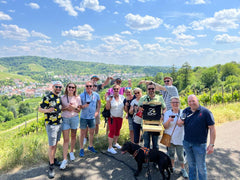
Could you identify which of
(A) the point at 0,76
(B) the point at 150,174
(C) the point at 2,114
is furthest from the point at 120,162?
(A) the point at 0,76

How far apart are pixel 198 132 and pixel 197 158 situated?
1.70ft

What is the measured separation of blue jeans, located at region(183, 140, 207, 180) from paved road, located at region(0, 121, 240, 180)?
632mm

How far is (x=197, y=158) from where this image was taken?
9.18 ft

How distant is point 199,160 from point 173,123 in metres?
0.85

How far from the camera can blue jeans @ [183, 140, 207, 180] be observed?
8.98 feet

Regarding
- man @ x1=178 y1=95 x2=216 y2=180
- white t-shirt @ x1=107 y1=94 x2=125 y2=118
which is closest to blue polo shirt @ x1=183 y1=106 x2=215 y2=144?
man @ x1=178 y1=95 x2=216 y2=180

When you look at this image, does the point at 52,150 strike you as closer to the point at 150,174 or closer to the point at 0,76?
the point at 150,174

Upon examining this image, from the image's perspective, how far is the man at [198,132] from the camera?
264 cm

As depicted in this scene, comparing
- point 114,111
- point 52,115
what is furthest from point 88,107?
point 52,115

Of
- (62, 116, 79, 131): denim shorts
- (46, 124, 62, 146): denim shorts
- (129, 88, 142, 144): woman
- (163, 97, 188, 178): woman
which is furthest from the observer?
(129, 88, 142, 144): woman

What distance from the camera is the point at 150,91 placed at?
3.58m

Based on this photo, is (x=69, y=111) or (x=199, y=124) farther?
(x=69, y=111)

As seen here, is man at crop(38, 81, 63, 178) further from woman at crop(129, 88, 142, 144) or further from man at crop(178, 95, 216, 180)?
man at crop(178, 95, 216, 180)

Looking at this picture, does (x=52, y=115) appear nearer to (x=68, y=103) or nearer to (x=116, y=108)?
(x=68, y=103)
